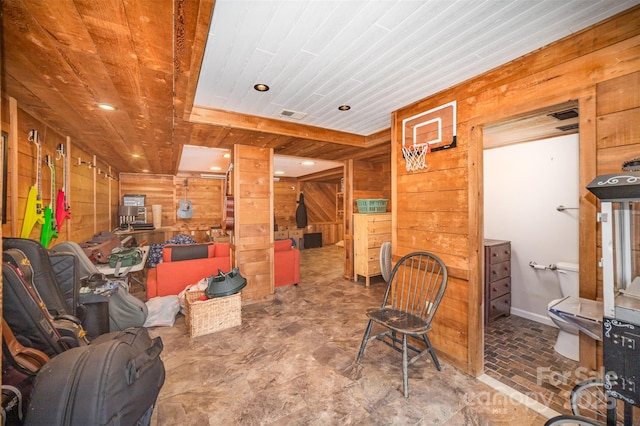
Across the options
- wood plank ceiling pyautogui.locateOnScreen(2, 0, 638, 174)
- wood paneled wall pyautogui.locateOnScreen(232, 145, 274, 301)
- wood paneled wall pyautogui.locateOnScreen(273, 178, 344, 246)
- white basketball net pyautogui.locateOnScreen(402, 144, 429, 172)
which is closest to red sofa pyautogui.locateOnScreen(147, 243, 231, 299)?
wood paneled wall pyautogui.locateOnScreen(232, 145, 274, 301)

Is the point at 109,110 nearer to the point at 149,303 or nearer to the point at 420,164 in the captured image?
the point at 149,303

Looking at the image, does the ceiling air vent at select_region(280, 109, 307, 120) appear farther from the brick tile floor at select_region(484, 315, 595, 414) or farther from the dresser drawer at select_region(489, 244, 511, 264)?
the brick tile floor at select_region(484, 315, 595, 414)

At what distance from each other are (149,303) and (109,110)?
2.09 metres

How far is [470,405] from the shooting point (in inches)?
72.6

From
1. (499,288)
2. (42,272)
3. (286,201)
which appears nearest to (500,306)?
(499,288)

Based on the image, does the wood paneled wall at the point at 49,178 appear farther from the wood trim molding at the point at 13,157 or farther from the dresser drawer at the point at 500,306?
the dresser drawer at the point at 500,306

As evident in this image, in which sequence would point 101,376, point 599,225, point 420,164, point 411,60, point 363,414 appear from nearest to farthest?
point 101,376 → point 599,225 → point 363,414 → point 411,60 → point 420,164

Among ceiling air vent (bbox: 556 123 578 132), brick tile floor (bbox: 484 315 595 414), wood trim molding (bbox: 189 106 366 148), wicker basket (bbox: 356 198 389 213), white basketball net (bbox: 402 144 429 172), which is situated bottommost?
brick tile floor (bbox: 484 315 595 414)

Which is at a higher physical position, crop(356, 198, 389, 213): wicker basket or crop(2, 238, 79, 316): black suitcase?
crop(356, 198, 389, 213): wicker basket

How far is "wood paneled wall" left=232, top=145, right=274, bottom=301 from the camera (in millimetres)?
3721

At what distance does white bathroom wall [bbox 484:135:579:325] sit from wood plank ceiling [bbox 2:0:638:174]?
70.6 inches

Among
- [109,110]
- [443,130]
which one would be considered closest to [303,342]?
[443,130]

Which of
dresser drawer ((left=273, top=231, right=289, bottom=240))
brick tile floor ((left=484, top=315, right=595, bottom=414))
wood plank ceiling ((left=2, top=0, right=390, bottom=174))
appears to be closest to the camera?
wood plank ceiling ((left=2, top=0, right=390, bottom=174))

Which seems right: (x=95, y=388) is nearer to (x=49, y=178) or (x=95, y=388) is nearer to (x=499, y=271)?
(x=49, y=178)
